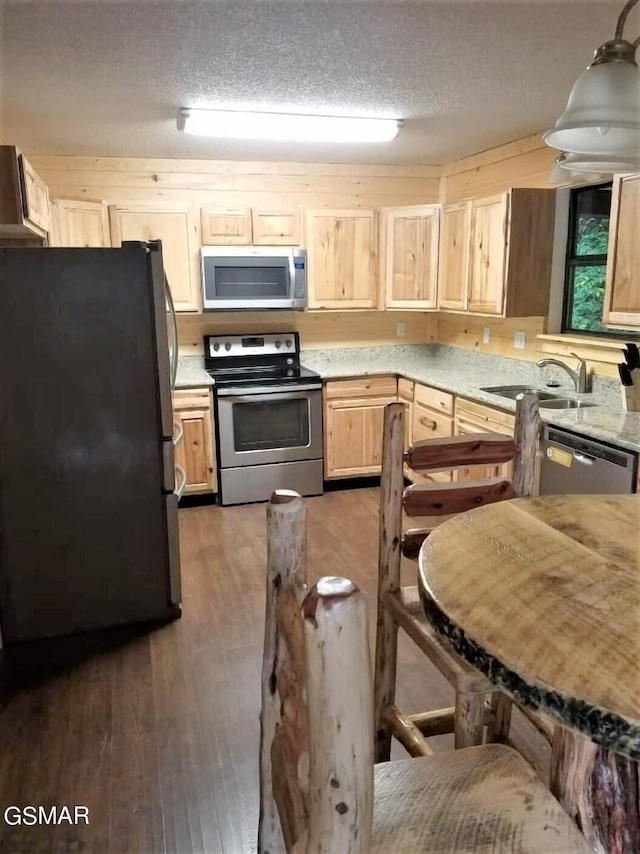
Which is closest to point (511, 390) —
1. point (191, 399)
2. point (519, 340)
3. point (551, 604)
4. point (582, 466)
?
point (519, 340)

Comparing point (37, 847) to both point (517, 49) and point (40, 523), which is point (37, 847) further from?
point (517, 49)

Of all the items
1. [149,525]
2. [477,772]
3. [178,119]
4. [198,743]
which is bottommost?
[198,743]

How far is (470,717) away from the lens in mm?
1452

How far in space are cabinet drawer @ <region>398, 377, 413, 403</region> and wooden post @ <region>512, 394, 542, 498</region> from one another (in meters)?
2.65

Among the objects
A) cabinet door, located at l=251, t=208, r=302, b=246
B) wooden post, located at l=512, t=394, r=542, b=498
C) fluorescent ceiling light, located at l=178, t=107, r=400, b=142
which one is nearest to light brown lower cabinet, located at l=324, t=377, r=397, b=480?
cabinet door, located at l=251, t=208, r=302, b=246

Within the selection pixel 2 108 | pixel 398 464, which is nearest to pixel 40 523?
pixel 398 464

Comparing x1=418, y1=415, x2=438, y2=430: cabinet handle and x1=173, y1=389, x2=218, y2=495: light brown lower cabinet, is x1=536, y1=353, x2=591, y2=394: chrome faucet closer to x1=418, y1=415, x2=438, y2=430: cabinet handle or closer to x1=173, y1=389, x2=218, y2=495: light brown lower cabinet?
x1=418, y1=415, x2=438, y2=430: cabinet handle

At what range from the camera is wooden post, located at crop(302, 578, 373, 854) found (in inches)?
25.2

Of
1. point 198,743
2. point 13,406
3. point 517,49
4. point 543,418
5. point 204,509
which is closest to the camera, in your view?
point 198,743

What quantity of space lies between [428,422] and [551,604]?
3.27 metres

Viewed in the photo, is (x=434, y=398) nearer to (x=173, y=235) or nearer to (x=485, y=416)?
(x=485, y=416)

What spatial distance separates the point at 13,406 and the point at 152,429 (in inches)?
21.9

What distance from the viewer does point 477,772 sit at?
110 centimetres

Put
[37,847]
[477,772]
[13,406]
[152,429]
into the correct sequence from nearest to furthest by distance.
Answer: [477,772]
[37,847]
[13,406]
[152,429]
